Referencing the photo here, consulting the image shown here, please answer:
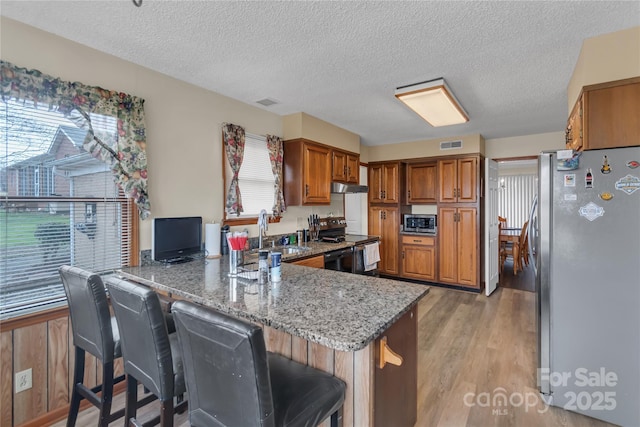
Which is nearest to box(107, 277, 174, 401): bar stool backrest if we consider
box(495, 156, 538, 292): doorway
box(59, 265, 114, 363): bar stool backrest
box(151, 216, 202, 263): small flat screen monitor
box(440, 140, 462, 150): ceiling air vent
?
box(59, 265, 114, 363): bar stool backrest

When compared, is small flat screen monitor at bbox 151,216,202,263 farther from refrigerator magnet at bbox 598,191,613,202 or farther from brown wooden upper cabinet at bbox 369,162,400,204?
brown wooden upper cabinet at bbox 369,162,400,204

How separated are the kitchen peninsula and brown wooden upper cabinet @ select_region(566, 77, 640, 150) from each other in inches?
61.1

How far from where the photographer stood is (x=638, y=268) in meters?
1.86

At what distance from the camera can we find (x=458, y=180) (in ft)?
15.8

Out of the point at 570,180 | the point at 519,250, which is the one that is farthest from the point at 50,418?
the point at 519,250

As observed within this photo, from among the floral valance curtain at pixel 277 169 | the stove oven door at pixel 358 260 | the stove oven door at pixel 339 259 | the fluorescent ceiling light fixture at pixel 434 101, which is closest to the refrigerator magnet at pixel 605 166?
the fluorescent ceiling light fixture at pixel 434 101

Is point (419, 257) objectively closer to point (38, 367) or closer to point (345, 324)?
point (345, 324)

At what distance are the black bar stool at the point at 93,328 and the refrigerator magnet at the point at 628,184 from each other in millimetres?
3025

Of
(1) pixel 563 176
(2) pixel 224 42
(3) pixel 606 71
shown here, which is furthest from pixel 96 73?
(3) pixel 606 71

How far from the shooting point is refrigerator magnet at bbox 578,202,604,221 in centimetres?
197

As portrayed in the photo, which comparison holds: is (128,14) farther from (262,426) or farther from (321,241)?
(321,241)

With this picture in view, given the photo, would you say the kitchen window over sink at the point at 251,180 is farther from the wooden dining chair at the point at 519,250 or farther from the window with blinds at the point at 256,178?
the wooden dining chair at the point at 519,250

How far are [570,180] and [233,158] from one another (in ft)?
9.22

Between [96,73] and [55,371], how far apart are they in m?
2.09
